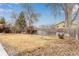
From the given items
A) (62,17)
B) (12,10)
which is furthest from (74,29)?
(12,10)

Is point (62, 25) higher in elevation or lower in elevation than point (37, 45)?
higher

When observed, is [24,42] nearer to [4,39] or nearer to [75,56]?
[4,39]

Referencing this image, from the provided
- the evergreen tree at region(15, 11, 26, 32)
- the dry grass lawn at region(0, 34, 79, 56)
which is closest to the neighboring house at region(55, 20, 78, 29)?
the dry grass lawn at region(0, 34, 79, 56)

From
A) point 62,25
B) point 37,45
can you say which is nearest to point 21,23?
point 37,45

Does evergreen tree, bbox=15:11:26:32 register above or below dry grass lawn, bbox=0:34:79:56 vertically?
above

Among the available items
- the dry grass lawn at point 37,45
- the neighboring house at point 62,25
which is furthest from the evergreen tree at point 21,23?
the neighboring house at point 62,25

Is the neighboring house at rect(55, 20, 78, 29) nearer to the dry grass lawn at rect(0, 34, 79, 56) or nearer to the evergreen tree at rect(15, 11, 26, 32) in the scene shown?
the dry grass lawn at rect(0, 34, 79, 56)

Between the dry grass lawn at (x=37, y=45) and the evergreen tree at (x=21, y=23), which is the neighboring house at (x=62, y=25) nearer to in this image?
the dry grass lawn at (x=37, y=45)

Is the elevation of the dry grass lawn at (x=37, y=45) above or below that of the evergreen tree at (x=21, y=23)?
below

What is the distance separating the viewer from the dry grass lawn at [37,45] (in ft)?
3.83

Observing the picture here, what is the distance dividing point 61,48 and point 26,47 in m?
0.27

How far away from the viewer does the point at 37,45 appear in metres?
1.18

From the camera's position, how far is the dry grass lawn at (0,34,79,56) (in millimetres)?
1168

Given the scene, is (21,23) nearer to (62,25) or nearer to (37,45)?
(37,45)
